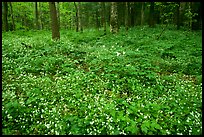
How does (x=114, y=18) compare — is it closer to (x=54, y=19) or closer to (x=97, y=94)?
(x=54, y=19)

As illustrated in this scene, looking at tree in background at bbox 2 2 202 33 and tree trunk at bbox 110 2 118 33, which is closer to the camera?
tree trunk at bbox 110 2 118 33

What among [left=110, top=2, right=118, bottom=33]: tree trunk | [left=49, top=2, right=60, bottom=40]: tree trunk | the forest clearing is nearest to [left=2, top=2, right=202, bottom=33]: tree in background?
[left=110, top=2, right=118, bottom=33]: tree trunk

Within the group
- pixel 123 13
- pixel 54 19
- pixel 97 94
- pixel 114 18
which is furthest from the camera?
pixel 123 13

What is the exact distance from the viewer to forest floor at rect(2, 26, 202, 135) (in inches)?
260

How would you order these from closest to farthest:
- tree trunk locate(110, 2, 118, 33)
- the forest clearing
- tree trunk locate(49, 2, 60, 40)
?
the forest clearing, tree trunk locate(49, 2, 60, 40), tree trunk locate(110, 2, 118, 33)

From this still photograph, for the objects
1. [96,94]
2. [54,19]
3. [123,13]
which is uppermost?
[123,13]

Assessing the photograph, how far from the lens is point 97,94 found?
26.6ft

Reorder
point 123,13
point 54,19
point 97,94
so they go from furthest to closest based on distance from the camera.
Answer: point 123,13 → point 54,19 → point 97,94

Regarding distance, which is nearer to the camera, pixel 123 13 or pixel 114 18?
pixel 114 18

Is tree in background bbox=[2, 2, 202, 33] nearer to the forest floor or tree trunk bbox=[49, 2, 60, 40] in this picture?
tree trunk bbox=[49, 2, 60, 40]

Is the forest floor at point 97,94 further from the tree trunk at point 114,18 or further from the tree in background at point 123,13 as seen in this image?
the tree in background at point 123,13

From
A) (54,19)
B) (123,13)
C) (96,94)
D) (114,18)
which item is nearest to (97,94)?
(96,94)

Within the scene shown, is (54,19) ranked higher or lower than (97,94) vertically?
higher

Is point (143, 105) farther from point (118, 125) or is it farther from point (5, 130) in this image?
point (5, 130)
